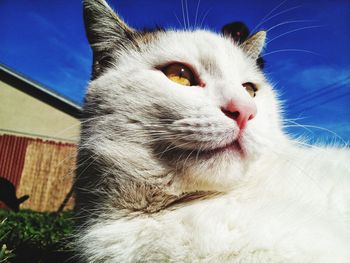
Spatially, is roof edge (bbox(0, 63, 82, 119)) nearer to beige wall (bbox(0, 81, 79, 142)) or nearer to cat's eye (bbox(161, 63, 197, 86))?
beige wall (bbox(0, 81, 79, 142))

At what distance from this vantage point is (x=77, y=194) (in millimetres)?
1693

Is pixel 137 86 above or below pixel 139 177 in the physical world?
above

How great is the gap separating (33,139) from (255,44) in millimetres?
10189

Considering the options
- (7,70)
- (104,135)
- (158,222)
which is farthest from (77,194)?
(7,70)

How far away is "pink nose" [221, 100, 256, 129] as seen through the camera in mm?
1308

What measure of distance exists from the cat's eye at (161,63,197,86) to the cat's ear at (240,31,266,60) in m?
0.84

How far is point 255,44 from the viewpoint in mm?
2328

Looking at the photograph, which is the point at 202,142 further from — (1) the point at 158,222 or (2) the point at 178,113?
(1) the point at 158,222

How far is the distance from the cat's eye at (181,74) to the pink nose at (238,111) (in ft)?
1.01

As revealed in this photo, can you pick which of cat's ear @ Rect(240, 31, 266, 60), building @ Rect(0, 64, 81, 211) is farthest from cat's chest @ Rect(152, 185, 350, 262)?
building @ Rect(0, 64, 81, 211)

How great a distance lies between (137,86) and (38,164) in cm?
923

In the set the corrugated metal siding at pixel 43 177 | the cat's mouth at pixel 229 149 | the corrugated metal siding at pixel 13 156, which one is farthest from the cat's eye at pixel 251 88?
the corrugated metal siding at pixel 13 156

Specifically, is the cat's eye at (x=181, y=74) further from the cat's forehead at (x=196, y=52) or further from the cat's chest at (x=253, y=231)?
the cat's chest at (x=253, y=231)

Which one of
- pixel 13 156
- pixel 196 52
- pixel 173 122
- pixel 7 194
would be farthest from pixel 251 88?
pixel 13 156
